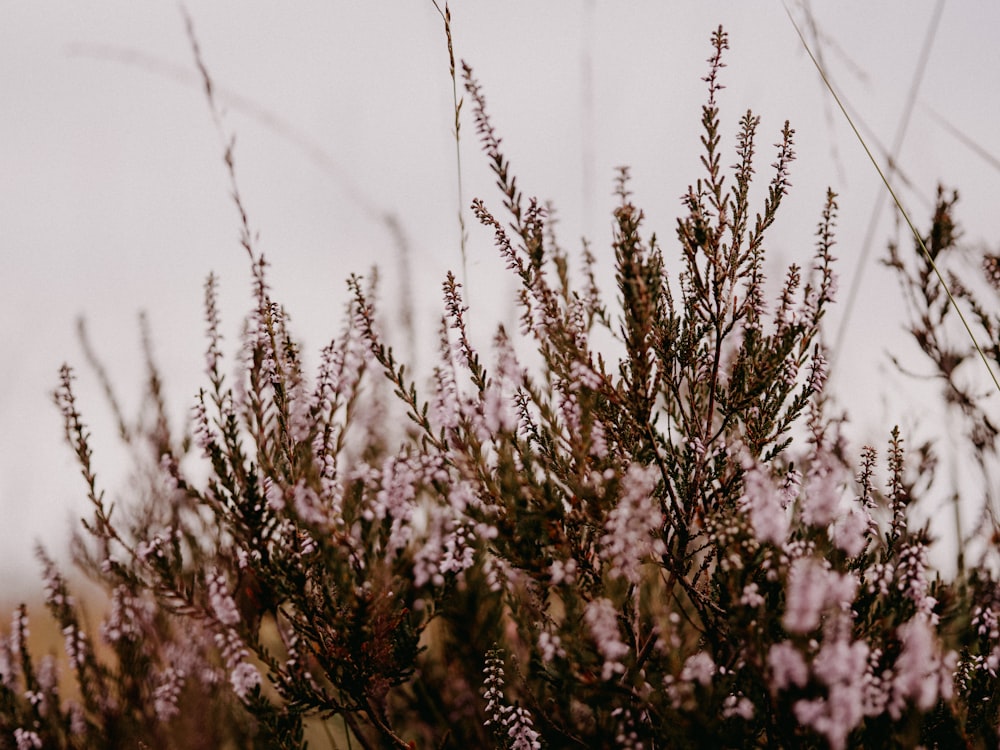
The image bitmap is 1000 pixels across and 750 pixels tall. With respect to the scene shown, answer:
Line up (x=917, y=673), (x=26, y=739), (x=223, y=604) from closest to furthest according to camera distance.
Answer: (x=917, y=673), (x=223, y=604), (x=26, y=739)

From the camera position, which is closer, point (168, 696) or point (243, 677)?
point (243, 677)

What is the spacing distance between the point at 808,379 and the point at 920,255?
66.3 inches

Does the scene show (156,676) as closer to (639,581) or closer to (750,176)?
(639,581)

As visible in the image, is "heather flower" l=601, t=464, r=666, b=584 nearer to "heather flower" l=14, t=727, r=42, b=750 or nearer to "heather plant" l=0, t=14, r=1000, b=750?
"heather plant" l=0, t=14, r=1000, b=750

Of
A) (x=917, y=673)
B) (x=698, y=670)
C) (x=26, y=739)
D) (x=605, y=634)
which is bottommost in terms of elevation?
(x=917, y=673)

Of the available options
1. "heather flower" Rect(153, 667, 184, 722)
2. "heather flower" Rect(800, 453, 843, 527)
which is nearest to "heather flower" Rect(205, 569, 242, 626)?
"heather flower" Rect(153, 667, 184, 722)

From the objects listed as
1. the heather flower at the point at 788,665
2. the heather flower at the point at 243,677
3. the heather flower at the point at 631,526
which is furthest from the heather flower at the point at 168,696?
the heather flower at the point at 788,665

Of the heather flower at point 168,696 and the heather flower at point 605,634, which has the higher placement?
the heather flower at point 168,696

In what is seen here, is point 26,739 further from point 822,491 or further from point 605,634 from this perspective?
point 822,491

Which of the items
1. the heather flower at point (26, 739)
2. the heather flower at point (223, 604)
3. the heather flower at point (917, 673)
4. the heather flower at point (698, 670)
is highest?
the heather flower at point (223, 604)

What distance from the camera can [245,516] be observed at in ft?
7.27

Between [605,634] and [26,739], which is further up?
[26,739]

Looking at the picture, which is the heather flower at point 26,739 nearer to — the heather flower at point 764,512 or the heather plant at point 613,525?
the heather plant at point 613,525

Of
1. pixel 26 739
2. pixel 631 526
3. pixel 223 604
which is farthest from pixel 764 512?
pixel 26 739
